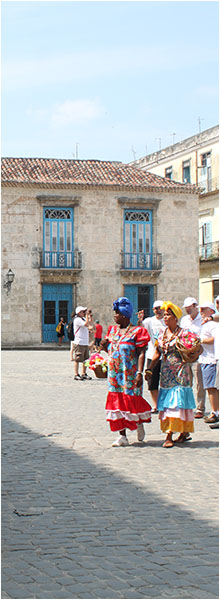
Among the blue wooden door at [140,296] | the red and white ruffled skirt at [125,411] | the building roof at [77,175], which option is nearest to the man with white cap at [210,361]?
the red and white ruffled skirt at [125,411]

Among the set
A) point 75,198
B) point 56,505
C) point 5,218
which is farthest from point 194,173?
point 56,505

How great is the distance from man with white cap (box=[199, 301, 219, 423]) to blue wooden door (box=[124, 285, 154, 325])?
28142mm

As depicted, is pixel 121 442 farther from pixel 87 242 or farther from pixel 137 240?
pixel 137 240

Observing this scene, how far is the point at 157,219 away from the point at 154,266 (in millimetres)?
2269

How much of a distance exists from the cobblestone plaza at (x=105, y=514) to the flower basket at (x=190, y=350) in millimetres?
924

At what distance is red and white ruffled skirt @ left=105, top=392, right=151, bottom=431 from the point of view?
28.8 ft

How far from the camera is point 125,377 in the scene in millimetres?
8828

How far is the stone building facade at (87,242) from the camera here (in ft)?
123

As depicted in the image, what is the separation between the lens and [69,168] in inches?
1590

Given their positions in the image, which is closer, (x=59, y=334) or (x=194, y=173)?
(x=59, y=334)

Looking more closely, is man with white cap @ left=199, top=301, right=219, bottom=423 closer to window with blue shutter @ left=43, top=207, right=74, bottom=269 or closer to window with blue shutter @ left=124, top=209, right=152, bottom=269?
window with blue shutter @ left=43, top=207, right=74, bottom=269

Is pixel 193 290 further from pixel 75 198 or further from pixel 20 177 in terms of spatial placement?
pixel 20 177

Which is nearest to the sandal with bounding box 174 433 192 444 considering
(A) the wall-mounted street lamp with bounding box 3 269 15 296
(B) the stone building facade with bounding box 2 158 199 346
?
(B) the stone building facade with bounding box 2 158 199 346

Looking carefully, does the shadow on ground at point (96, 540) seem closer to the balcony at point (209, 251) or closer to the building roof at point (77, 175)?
the building roof at point (77, 175)
